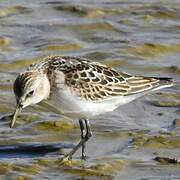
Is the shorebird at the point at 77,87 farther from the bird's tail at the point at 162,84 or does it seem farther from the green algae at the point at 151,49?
the green algae at the point at 151,49

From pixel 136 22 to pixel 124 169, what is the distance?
574 centimetres

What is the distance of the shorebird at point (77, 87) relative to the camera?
29.5 feet

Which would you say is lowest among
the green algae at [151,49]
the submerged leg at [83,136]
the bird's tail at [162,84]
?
the submerged leg at [83,136]

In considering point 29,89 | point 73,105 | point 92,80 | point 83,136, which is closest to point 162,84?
point 92,80

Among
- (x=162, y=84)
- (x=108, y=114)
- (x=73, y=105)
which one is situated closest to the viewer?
(x=73, y=105)

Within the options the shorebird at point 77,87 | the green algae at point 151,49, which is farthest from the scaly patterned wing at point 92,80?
the green algae at point 151,49

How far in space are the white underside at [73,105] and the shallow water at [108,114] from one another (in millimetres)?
569

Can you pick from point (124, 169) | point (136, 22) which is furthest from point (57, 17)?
point (124, 169)

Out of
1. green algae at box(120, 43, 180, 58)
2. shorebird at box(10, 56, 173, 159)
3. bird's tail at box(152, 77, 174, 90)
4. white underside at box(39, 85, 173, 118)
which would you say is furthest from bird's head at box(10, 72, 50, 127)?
green algae at box(120, 43, 180, 58)

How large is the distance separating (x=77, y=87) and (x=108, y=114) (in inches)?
66.9

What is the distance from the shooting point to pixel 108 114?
10.8 m

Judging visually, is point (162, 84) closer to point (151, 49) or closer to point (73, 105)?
point (73, 105)

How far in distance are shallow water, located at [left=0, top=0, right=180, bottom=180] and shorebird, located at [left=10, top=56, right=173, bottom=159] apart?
0.40 metres

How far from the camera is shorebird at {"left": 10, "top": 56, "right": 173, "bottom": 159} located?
29.5ft
